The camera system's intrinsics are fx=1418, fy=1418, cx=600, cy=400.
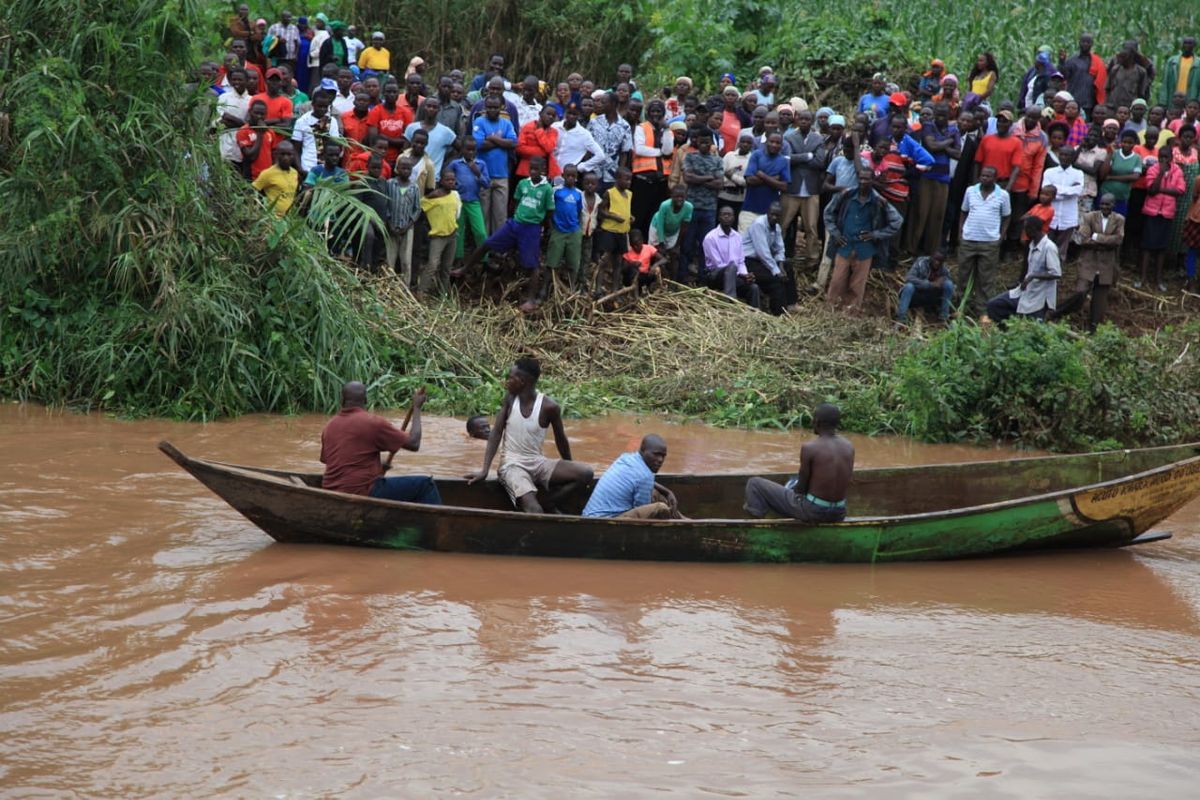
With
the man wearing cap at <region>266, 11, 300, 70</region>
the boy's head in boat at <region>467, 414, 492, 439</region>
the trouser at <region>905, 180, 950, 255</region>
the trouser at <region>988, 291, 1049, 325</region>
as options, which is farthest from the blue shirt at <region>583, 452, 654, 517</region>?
the man wearing cap at <region>266, 11, 300, 70</region>

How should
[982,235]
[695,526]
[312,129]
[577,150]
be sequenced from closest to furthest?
[695,526]
[312,129]
[577,150]
[982,235]

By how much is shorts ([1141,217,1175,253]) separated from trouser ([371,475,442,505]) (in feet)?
34.6

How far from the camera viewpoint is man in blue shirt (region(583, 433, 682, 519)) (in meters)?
8.43

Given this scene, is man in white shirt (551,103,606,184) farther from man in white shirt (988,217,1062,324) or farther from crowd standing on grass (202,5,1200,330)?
man in white shirt (988,217,1062,324)

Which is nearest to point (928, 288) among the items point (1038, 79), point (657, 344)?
point (657, 344)

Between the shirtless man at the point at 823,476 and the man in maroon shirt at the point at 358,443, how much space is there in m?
2.29

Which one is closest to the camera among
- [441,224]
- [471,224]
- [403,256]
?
[441,224]

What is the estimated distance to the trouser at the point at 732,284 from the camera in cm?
1509

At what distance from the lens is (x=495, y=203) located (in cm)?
1478

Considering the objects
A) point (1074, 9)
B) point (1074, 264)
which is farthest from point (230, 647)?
point (1074, 9)

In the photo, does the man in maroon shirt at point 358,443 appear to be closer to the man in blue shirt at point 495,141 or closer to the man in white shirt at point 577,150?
the man in blue shirt at point 495,141

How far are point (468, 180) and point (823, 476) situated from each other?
702 cm

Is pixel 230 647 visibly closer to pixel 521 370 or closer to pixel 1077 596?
pixel 521 370

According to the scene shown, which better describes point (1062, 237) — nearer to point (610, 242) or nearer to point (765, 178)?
point (765, 178)
